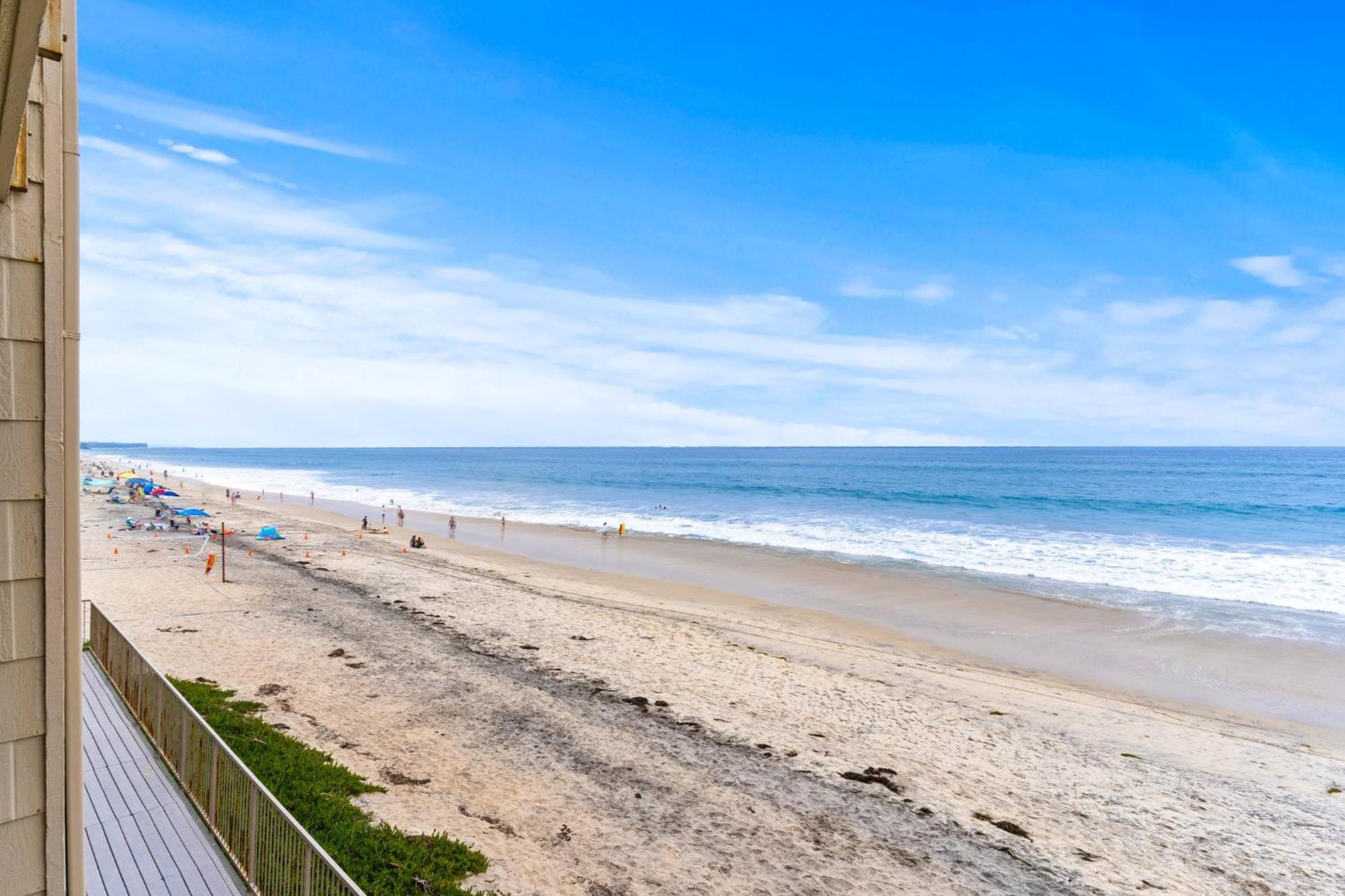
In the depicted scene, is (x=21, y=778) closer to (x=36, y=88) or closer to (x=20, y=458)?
(x=20, y=458)

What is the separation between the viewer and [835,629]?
2147 centimetres

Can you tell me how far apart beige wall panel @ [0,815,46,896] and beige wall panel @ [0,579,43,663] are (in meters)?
0.85

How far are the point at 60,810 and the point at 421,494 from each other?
76089mm

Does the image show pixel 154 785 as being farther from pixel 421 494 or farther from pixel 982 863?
A: pixel 421 494

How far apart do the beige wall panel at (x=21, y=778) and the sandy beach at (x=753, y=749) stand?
5032mm

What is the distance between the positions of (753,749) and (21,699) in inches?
386

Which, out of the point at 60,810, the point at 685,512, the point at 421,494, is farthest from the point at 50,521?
the point at 421,494

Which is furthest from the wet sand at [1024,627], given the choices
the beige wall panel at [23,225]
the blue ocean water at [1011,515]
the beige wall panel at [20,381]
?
the beige wall panel at [23,225]

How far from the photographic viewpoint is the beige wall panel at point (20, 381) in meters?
3.38

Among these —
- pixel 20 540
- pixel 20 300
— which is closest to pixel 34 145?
pixel 20 300

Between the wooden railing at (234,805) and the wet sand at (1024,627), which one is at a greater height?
the wooden railing at (234,805)

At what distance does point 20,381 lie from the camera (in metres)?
3.43

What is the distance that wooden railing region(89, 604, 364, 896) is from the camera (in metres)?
5.93

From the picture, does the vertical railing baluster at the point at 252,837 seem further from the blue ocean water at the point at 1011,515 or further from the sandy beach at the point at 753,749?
the blue ocean water at the point at 1011,515
